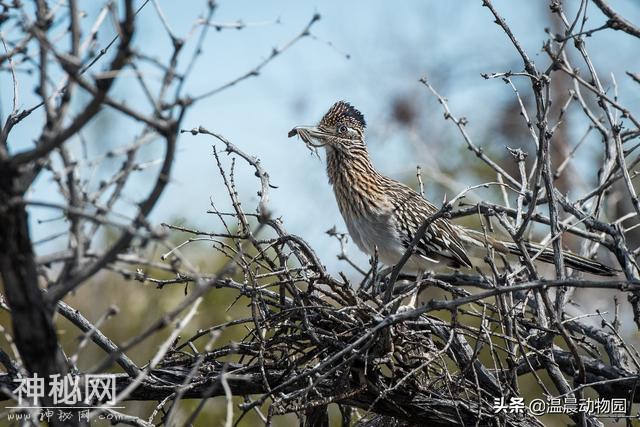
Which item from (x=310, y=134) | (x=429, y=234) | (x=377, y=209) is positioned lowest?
(x=429, y=234)

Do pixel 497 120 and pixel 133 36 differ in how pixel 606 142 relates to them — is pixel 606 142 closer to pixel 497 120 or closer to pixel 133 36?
pixel 133 36

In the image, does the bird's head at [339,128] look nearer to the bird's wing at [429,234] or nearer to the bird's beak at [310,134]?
the bird's beak at [310,134]

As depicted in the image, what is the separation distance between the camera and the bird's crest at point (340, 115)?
6523mm

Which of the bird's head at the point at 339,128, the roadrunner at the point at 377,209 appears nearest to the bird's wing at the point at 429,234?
the roadrunner at the point at 377,209

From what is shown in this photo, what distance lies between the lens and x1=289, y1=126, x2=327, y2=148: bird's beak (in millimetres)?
6048

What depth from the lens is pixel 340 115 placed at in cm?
651

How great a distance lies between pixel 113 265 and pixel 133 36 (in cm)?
63

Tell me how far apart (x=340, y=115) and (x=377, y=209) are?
850 millimetres

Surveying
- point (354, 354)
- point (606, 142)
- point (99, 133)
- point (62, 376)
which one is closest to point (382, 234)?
point (606, 142)

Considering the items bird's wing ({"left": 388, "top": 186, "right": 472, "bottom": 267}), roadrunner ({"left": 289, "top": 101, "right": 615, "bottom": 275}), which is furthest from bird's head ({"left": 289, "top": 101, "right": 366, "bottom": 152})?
bird's wing ({"left": 388, "top": 186, "right": 472, "bottom": 267})

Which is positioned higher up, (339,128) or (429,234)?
(339,128)

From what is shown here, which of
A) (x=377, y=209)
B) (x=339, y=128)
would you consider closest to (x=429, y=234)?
(x=377, y=209)

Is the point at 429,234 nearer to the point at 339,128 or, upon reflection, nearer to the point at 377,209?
the point at 377,209

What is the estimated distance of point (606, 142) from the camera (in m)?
4.99
